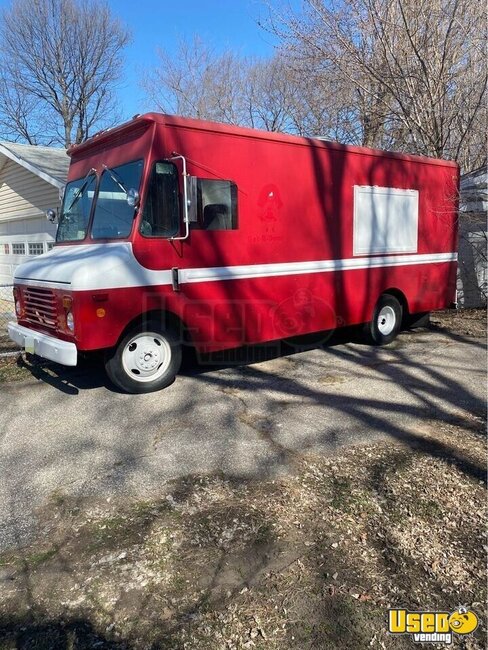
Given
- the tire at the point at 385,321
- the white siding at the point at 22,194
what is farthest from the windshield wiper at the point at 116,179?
the white siding at the point at 22,194

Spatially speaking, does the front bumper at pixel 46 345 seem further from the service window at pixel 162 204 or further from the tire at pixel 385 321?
the tire at pixel 385 321

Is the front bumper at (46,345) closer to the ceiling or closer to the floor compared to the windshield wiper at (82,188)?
closer to the floor

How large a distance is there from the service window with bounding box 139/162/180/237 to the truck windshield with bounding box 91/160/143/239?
153 millimetres

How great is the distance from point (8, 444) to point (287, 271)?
12.0 feet

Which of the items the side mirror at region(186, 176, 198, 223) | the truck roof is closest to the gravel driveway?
the side mirror at region(186, 176, 198, 223)

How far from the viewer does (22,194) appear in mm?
14469

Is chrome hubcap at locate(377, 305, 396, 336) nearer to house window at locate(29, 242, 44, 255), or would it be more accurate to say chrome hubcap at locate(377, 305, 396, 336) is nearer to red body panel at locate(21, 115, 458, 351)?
red body panel at locate(21, 115, 458, 351)

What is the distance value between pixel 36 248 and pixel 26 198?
4.50 ft

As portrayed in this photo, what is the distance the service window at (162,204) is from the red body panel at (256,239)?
9 centimetres

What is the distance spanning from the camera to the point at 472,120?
10867 mm

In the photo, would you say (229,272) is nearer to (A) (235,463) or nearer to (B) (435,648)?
(A) (235,463)

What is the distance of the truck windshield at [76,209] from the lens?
6.01 m

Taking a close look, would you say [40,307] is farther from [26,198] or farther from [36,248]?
[26,198]

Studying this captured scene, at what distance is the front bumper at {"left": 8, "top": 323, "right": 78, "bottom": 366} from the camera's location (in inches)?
195
